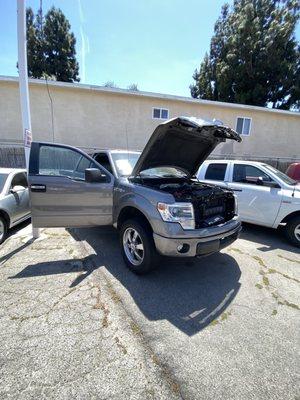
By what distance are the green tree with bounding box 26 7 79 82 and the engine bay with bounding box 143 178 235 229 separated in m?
27.2

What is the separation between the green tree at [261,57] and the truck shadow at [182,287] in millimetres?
21790

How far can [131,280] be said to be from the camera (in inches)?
133

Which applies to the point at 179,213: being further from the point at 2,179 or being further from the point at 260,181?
the point at 2,179

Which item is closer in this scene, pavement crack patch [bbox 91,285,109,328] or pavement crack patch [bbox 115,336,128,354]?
pavement crack patch [bbox 115,336,128,354]

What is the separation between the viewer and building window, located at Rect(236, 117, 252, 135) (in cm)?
1493

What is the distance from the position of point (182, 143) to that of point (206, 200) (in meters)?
1.26

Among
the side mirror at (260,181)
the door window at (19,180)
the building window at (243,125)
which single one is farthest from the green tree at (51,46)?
the side mirror at (260,181)

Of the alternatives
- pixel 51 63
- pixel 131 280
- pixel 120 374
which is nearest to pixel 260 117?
pixel 131 280

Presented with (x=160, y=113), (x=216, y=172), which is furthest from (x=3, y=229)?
(x=160, y=113)

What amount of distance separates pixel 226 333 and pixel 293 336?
714 millimetres

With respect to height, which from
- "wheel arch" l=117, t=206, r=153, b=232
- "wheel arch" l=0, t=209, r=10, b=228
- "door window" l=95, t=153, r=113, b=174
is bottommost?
"wheel arch" l=0, t=209, r=10, b=228

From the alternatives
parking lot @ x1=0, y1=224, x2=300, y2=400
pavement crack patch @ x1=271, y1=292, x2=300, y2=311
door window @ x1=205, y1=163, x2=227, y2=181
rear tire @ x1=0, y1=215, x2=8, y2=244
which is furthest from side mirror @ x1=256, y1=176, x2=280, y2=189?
rear tire @ x1=0, y1=215, x2=8, y2=244

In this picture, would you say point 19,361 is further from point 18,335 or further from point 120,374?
point 120,374

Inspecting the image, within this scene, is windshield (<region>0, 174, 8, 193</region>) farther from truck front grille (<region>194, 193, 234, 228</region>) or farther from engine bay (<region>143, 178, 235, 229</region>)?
truck front grille (<region>194, 193, 234, 228</region>)
